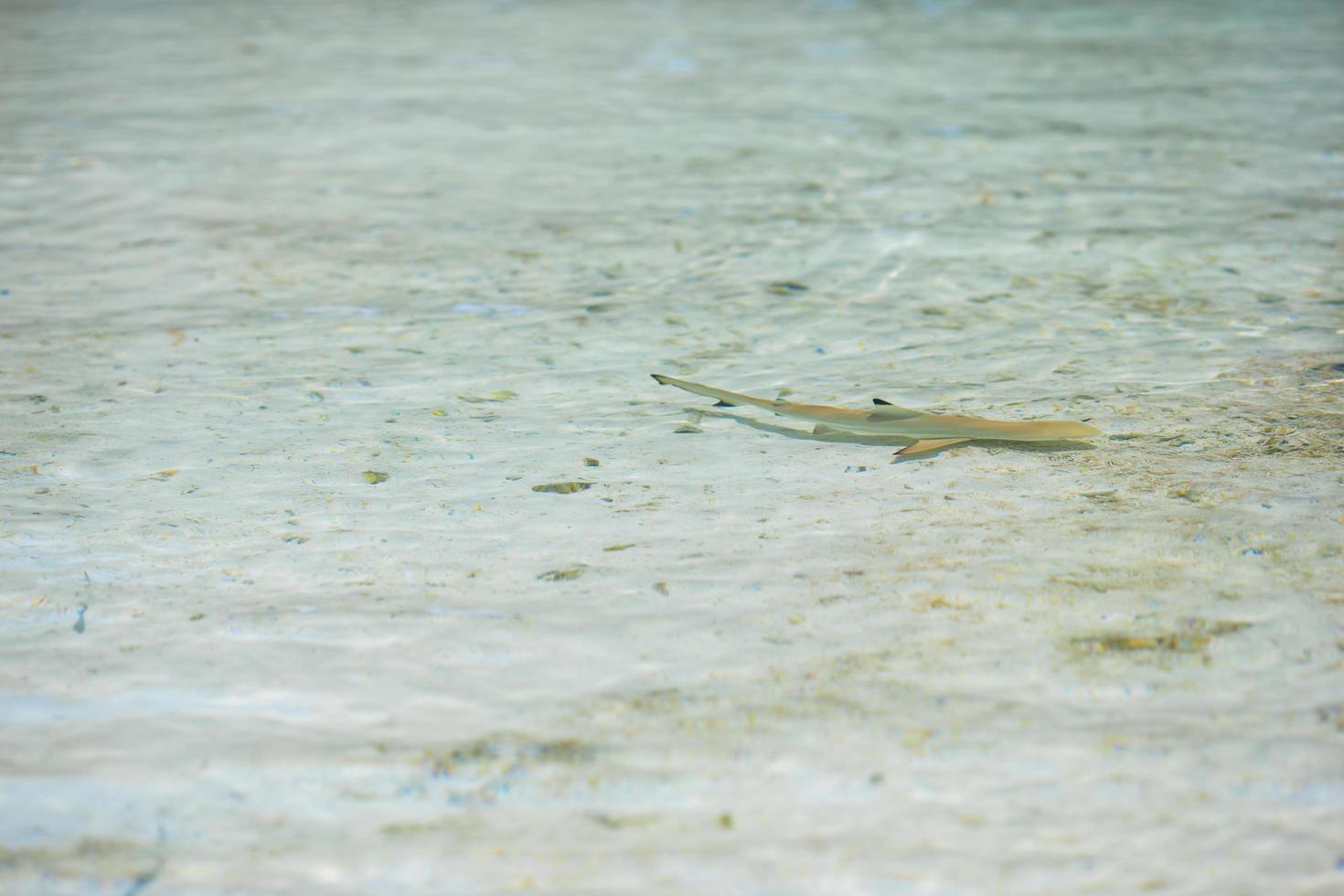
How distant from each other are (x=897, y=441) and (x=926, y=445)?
8cm

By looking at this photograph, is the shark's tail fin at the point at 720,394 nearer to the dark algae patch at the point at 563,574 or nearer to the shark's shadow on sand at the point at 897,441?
the shark's shadow on sand at the point at 897,441

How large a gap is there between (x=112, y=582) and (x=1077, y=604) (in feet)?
4.69

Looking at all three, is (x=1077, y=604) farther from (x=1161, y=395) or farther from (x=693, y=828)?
(x=1161, y=395)

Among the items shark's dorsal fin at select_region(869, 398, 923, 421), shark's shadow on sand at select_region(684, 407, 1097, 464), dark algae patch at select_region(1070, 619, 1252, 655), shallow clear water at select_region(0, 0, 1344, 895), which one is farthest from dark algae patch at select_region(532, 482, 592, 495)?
dark algae patch at select_region(1070, 619, 1252, 655)

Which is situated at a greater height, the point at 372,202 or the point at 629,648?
the point at 372,202

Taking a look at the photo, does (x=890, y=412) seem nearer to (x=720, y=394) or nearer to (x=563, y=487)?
(x=720, y=394)

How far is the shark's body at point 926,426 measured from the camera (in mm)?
2373

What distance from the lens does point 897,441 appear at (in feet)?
8.03

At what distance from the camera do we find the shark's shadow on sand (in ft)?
7.79

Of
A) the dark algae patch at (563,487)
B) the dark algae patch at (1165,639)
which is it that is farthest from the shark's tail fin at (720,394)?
the dark algae patch at (1165,639)

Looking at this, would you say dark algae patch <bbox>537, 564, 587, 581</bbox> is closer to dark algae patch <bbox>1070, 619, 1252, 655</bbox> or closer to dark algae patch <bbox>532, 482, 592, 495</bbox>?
dark algae patch <bbox>532, 482, 592, 495</bbox>

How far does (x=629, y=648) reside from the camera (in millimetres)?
1764

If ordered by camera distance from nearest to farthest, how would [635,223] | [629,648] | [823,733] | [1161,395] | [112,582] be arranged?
[823,733], [629,648], [112,582], [1161,395], [635,223]

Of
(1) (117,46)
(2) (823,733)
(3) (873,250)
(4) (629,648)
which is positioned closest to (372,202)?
(3) (873,250)
